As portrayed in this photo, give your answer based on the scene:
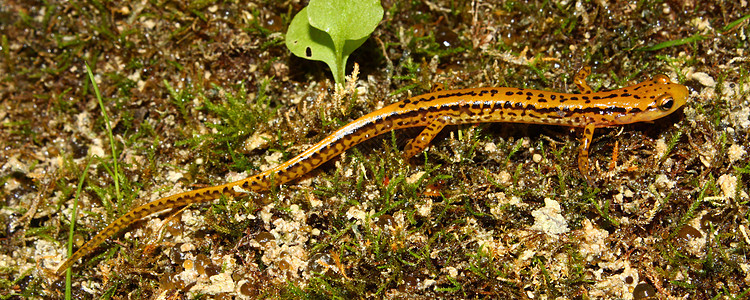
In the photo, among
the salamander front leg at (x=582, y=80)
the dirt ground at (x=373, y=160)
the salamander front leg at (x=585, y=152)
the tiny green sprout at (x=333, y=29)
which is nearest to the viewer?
the dirt ground at (x=373, y=160)

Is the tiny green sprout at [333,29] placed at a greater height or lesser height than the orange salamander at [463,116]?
greater

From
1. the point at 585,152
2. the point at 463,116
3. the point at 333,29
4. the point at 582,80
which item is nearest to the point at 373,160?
the point at 463,116

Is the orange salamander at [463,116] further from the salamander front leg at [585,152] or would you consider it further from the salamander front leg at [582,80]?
the salamander front leg at [582,80]

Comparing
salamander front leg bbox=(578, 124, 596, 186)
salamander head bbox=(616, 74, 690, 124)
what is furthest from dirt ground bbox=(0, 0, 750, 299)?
salamander head bbox=(616, 74, 690, 124)

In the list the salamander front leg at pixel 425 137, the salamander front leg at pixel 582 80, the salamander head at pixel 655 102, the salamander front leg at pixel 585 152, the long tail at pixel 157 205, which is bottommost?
the salamander front leg at pixel 585 152

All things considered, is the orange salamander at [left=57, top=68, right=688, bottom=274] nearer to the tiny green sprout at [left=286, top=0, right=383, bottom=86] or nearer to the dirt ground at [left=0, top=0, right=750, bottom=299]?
the dirt ground at [left=0, top=0, right=750, bottom=299]

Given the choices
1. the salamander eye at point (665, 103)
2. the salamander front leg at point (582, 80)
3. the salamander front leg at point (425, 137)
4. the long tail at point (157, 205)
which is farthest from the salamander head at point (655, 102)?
the long tail at point (157, 205)
